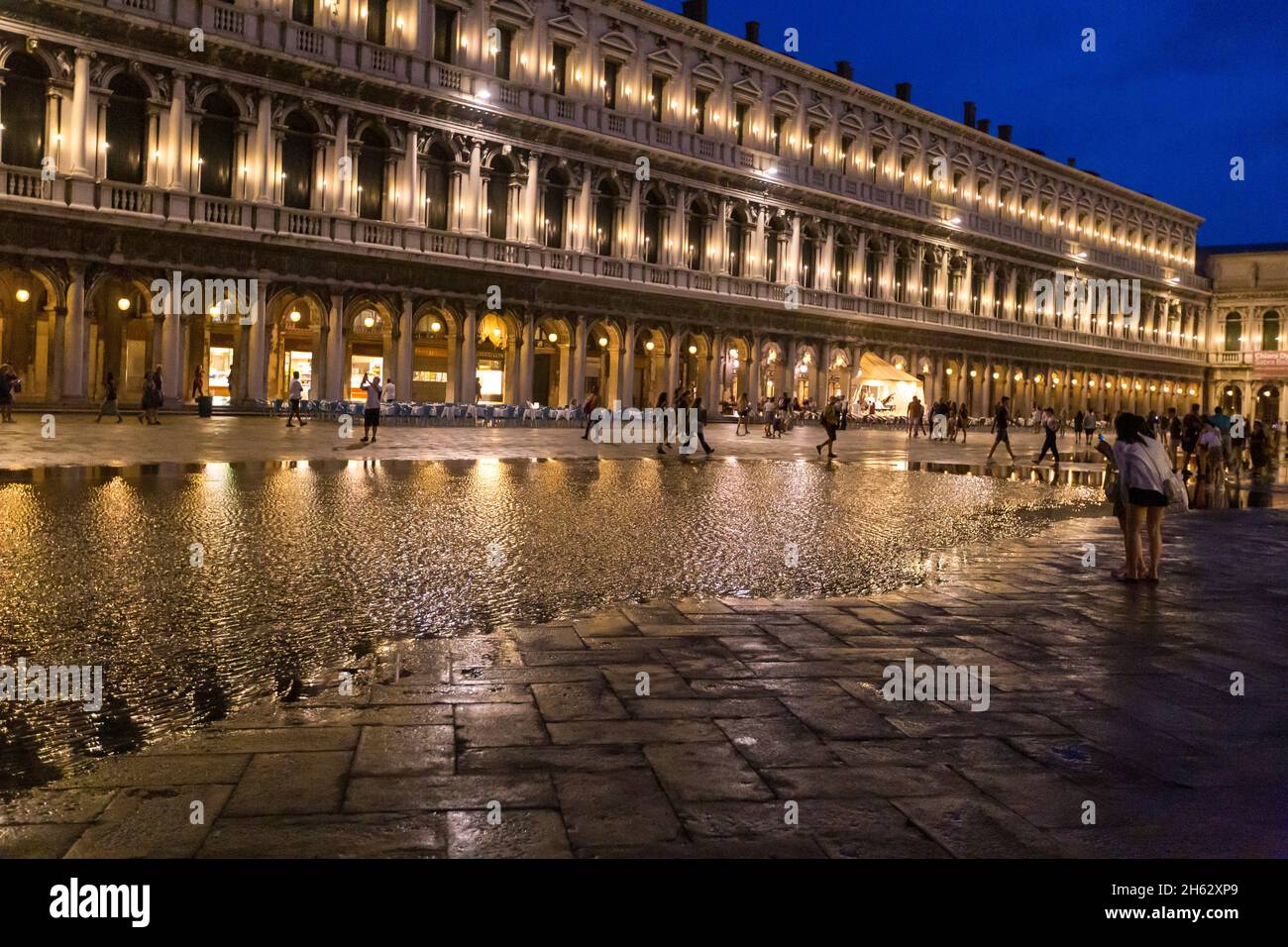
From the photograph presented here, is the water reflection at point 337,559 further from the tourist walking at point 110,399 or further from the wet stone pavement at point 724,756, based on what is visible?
the tourist walking at point 110,399

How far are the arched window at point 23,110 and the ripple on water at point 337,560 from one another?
49.1 feet

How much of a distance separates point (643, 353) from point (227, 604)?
3454 cm

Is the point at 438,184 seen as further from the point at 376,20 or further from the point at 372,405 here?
the point at 372,405

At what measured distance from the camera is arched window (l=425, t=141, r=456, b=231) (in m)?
33.6

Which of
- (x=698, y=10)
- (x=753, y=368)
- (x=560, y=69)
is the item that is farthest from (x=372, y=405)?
(x=698, y=10)

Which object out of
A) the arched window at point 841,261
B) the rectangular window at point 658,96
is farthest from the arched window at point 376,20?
the arched window at point 841,261

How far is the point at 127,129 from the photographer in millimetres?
27922

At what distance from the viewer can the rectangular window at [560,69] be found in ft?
119

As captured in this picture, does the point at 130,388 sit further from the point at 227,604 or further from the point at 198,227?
the point at 227,604

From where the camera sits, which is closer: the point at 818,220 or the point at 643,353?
the point at 643,353

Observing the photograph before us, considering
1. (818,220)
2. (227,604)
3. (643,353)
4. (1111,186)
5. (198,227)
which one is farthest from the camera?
(1111,186)

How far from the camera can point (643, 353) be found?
40.8m
